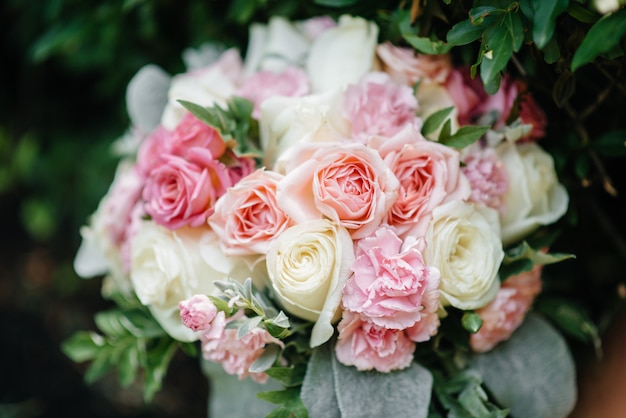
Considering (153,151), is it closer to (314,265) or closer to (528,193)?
(314,265)

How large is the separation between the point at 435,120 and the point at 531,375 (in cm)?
39

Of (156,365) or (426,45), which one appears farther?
(156,365)

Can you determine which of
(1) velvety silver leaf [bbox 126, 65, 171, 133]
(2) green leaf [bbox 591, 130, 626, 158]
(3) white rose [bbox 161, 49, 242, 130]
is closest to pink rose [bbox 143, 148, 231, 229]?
(3) white rose [bbox 161, 49, 242, 130]

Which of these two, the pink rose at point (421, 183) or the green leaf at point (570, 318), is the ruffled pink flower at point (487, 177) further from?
the green leaf at point (570, 318)

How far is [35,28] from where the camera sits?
167cm

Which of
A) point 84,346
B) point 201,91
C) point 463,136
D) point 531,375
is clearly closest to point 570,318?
point 531,375

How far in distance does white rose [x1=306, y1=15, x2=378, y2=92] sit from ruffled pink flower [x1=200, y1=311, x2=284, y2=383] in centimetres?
37

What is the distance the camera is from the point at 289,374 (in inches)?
34.0

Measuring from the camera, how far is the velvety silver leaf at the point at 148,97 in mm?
1091

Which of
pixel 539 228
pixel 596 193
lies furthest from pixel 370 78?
pixel 596 193

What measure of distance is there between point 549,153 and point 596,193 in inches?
8.9

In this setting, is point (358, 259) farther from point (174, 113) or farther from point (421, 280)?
point (174, 113)

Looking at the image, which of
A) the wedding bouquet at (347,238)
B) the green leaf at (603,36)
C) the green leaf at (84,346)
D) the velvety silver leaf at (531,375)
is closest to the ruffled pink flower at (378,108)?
the wedding bouquet at (347,238)

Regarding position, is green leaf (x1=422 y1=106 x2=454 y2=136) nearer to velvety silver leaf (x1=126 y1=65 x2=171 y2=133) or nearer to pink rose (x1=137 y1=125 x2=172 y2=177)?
pink rose (x1=137 y1=125 x2=172 y2=177)
